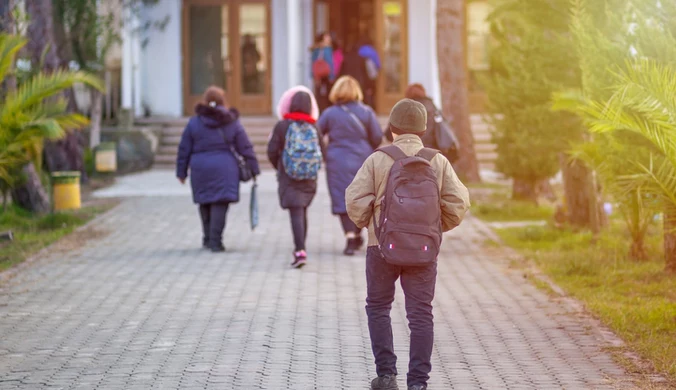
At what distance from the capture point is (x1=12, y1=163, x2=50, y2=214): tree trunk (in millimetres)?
16219

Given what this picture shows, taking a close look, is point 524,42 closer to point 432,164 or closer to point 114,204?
point 114,204

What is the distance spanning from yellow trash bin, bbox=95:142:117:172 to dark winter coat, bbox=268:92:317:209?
10.7 meters

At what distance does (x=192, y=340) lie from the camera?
841 centimetres

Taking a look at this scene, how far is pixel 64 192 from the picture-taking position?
52.4 ft

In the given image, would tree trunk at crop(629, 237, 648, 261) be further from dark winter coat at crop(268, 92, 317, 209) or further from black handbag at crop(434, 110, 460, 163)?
dark winter coat at crop(268, 92, 317, 209)

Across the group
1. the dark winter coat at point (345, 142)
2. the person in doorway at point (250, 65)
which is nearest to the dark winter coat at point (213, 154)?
the dark winter coat at point (345, 142)

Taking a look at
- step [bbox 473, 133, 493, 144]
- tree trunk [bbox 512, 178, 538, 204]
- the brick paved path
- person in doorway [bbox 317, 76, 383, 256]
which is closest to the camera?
the brick paved path

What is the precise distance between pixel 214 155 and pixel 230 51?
1454 centimetres

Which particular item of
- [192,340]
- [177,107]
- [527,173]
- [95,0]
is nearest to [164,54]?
[177,107]

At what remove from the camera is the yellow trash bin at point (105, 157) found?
872 inches

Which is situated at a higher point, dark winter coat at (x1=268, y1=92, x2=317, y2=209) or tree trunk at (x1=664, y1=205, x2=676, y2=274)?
dark winter coat at (x1=268, y1=92, x2=317, y2=209)

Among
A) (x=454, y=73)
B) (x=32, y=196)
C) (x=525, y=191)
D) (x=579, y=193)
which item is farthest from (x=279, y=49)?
(x=579, y=193)

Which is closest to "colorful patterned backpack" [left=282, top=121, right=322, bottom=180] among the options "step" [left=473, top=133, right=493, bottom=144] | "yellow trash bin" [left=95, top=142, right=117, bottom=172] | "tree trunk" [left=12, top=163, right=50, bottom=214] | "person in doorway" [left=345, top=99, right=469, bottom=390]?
"person in doorway" [left=345, top=99, right=469, bottom=390]

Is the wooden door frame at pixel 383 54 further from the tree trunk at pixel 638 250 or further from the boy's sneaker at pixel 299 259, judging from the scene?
the boy's sneaker at pixel 299 259
